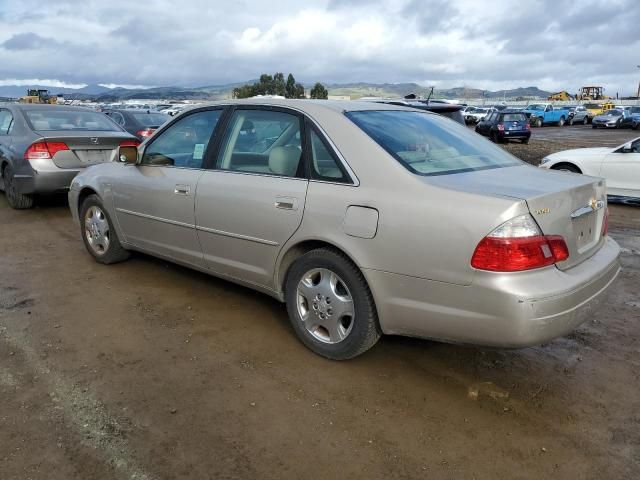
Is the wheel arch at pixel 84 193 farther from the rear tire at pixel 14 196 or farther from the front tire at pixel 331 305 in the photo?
the rear tire at pixel 14 196

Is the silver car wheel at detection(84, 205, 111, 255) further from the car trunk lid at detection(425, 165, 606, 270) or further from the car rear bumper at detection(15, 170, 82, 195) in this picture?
the car trunk lid at detection(425, 165, 606, 270)

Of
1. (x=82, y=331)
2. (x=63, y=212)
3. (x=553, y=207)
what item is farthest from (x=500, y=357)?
(x=63, y=212)

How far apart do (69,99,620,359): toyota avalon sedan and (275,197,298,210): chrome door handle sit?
0.04ft

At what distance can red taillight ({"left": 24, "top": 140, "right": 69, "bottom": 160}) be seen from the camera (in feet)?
23.8

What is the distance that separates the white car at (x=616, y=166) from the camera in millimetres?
8773

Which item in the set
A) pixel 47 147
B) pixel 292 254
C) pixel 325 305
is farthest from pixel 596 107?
pixel 325 305

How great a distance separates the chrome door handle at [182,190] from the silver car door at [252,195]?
138 millimetres

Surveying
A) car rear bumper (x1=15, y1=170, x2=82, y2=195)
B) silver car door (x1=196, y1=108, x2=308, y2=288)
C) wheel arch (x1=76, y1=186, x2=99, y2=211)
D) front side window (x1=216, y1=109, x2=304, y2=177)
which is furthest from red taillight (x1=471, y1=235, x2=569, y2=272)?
car rear bumper (x1=15, y1=170, x2=82, y2=195)

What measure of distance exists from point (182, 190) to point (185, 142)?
1.50 feet

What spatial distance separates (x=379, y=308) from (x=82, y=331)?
221 centimetres

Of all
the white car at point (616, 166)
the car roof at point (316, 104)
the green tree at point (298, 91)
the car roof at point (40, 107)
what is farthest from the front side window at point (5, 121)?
the green tree at point (298, 91)

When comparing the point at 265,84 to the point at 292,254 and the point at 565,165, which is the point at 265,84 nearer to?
the point at 565,165

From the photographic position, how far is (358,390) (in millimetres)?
3062

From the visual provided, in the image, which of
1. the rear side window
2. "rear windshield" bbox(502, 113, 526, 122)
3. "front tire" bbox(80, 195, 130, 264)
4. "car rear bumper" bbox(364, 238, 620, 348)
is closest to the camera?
"car rear bumper" bbox(364, 238, 620, 348)
